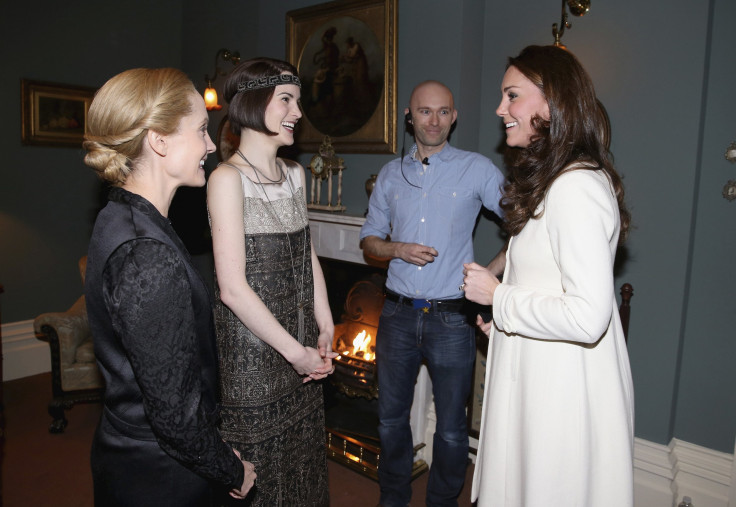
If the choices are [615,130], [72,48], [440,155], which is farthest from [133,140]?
[72,48]

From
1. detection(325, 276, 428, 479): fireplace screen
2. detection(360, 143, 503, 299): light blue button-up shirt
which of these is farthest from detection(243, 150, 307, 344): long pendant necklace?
detection(325, 276, 428, 479): fireplace screen

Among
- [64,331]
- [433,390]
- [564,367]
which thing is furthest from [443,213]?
[64,331]

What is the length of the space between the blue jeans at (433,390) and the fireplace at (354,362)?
514 mm

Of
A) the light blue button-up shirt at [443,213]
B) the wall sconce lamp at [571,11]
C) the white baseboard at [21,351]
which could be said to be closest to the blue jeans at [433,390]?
the light blue button-up shirt at [443,213]

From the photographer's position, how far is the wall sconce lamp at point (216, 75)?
448cm

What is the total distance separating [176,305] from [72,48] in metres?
4.64

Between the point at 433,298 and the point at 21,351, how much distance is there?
4.08m

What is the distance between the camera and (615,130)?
2678mm

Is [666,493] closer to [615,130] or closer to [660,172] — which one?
[660,172]

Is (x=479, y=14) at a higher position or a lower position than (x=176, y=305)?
higher

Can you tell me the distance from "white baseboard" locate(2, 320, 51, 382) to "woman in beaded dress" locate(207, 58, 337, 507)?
366 centimetres

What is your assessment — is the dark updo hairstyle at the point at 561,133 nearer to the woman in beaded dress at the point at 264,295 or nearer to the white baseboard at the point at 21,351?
the woman in beaded dress at the point at 264,295

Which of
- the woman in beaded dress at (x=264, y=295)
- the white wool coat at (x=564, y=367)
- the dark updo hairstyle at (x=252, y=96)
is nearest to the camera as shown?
the white wool coat at (x=564, y=367)

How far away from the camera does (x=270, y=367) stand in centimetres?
188
